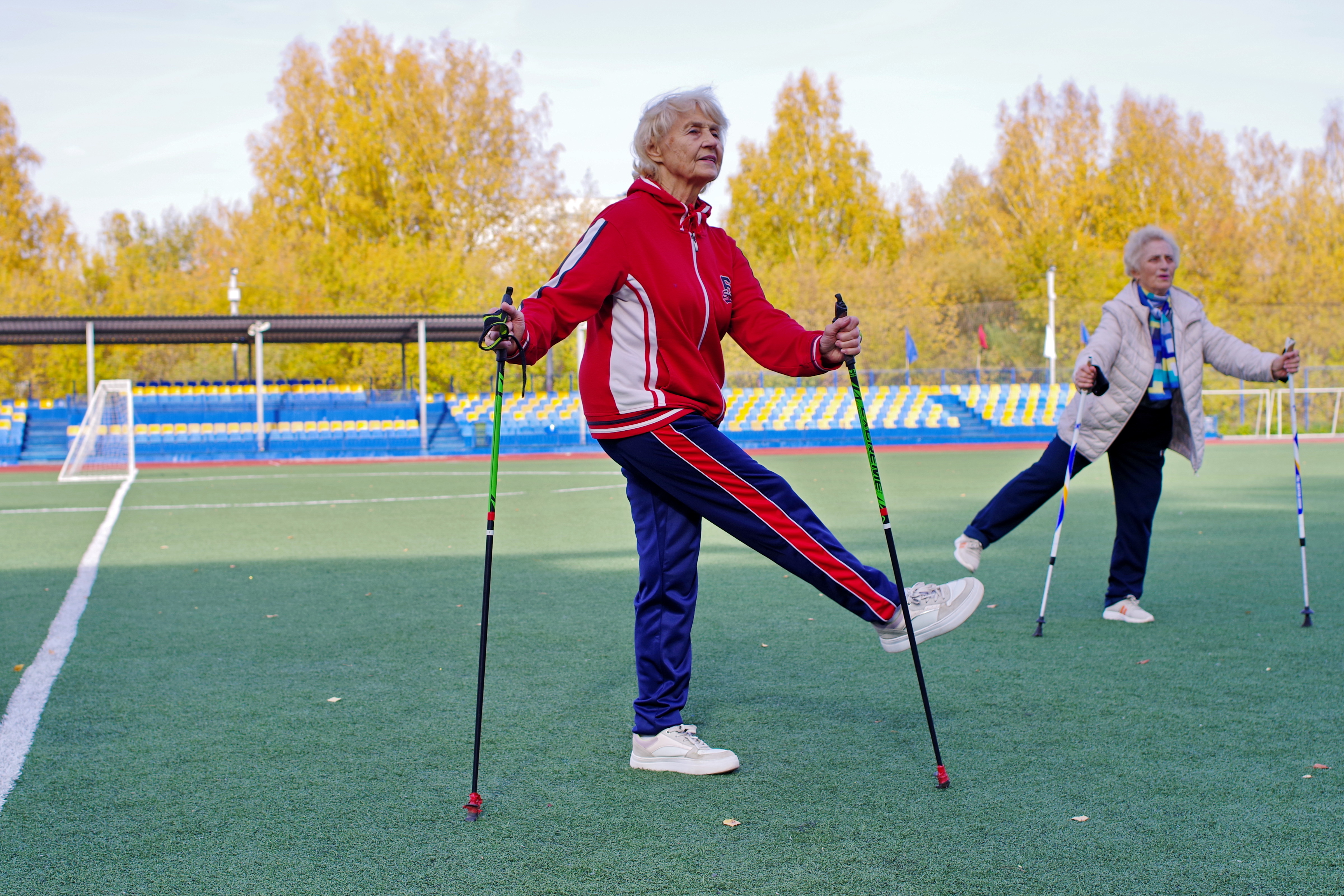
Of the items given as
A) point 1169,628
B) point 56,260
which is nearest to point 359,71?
point 56,260

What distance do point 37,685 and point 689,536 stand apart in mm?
2850

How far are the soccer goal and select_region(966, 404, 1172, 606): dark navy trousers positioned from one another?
50.5 ft

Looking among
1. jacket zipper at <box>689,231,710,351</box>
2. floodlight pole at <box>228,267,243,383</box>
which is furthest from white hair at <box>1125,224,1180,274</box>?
floodlight pole at <box>228,267,243,383</box>

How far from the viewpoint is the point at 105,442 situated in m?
23.6

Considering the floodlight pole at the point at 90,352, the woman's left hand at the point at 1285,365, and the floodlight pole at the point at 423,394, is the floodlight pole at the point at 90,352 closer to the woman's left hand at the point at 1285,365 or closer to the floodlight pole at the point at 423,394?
the floodlight pole at the point at 423,394

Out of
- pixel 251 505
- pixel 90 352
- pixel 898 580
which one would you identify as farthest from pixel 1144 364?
pixel 90 352

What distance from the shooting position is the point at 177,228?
72.3 metres

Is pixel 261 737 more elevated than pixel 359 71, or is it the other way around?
pixel 359 71

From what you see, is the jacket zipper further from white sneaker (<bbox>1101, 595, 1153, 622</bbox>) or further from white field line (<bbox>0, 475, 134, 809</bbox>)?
white sneaker (<bbox>1101, 595, 1153, 622</bbox>)

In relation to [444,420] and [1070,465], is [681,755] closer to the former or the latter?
[1070,465]

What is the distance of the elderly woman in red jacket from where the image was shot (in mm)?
3350

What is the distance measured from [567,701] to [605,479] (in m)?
12.4

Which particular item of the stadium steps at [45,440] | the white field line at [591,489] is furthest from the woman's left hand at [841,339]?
the stadium steps at [45,440]

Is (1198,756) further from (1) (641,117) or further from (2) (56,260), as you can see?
(2) (56,260)
